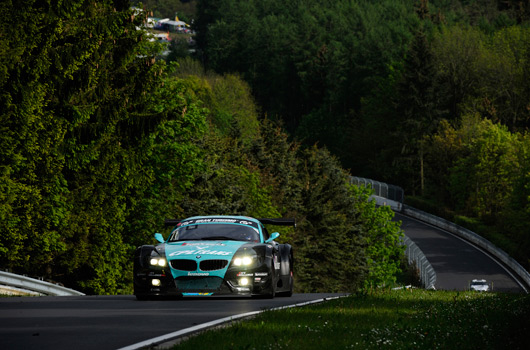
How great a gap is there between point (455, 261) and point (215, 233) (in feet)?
226

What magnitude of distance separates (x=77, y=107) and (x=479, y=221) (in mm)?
72499

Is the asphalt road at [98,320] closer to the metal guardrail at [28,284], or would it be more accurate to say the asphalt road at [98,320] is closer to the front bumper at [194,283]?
the front bumper at [194,283]

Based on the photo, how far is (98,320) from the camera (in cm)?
1276

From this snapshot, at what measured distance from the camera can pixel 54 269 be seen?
42062 mm

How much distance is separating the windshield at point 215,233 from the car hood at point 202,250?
75 cm

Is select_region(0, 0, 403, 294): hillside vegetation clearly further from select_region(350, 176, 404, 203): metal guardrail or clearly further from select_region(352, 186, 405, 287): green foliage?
select_region(350, 176, 404, 203): metal guardrail

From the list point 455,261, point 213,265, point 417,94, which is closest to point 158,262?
point 213,265

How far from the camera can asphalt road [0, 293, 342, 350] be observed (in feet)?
34.2

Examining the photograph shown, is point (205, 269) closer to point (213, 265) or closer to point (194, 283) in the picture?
point (213, 265)

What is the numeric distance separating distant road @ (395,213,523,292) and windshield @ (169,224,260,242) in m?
51.3

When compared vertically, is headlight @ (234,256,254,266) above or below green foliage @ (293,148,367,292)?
above

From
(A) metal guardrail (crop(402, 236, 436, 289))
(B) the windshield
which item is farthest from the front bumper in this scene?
(A) metal guardrail (crop(402, 236, 436, 289))

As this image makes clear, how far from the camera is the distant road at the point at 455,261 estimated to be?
76688 millimetres

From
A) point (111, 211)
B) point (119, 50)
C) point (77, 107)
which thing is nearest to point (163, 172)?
point (111, 211)
